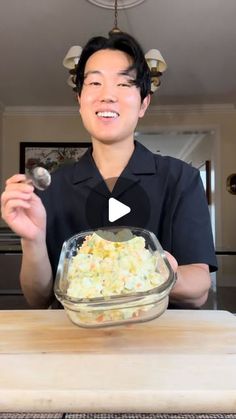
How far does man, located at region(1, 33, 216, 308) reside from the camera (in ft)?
2.45

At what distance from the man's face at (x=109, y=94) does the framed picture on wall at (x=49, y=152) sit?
434 centimetres

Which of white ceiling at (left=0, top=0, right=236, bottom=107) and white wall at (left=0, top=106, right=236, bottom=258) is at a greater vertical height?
white ceiling at (left=0, top=0, right=236, bottom=107)

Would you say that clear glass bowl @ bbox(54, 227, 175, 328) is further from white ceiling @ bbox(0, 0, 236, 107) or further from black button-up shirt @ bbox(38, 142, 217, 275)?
white ceiling @ bbox(0, 0, 236, 107)

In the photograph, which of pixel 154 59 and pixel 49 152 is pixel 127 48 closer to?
pixel 154 59

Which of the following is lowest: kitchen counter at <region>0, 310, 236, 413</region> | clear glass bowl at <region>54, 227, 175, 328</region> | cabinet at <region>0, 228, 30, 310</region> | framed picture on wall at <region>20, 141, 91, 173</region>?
cabinet at <region>0, 228, 30, 310</region>

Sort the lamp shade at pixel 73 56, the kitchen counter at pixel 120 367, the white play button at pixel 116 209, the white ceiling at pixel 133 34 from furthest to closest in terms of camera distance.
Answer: the white ceiling at pixel 133 34
the lamp shade at pixel 73 56
the white play button at pixel 116 209
the kitchen counter at pixel 120 367

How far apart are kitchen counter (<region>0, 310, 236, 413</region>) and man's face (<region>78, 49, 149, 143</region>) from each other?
42 centimetres

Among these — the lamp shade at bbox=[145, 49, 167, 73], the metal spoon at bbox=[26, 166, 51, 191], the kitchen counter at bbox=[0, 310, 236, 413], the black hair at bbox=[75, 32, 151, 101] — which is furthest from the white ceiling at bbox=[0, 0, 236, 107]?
the kitchen counter at bbox=[0, 310, 236, 413]

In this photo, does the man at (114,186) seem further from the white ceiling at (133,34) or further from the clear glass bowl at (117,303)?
the white ceiling at (133,34)

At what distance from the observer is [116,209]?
0.89m

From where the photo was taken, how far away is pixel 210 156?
5.59m

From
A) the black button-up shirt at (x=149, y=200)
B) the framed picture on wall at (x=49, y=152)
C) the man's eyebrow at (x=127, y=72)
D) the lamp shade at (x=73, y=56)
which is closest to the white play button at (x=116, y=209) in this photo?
the black button-up shirt at (x=149, y=200)

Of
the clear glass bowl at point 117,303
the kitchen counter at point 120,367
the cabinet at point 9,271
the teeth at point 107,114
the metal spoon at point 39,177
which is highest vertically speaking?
the teeth at point 107,114

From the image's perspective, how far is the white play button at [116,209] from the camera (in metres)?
0.86
